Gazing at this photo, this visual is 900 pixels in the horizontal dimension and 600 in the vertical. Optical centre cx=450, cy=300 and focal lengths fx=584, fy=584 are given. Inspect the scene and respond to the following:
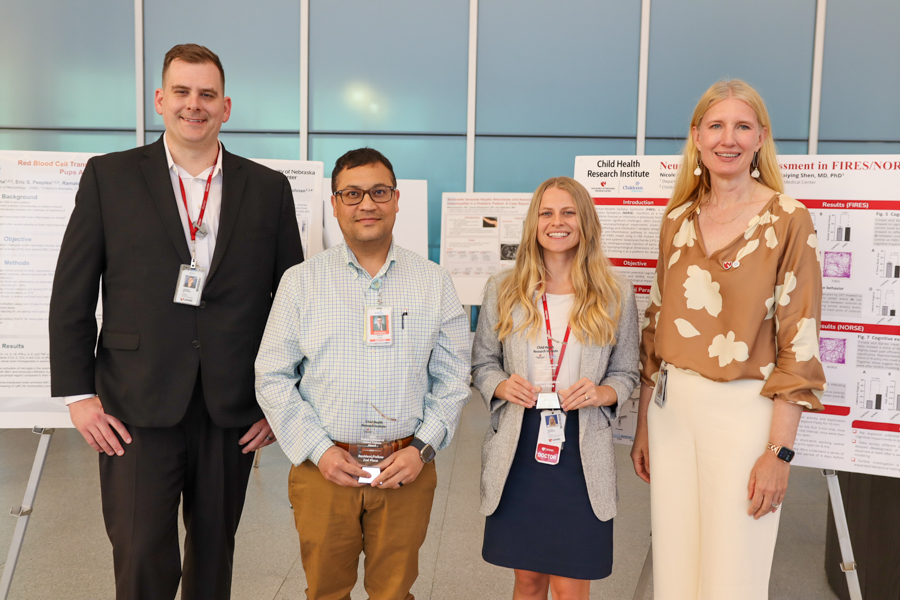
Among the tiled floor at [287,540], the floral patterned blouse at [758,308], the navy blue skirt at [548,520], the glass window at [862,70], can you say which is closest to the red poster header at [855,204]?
the floral patterned blouse at [758,308]

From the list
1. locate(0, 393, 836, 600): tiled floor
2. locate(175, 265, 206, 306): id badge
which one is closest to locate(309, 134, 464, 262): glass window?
locate(0, 393, 836, 600): tiled floor

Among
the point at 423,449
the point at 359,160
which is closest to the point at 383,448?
the point at 423,449

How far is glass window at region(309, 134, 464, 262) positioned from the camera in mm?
5785

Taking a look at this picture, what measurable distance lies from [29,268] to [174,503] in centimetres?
131

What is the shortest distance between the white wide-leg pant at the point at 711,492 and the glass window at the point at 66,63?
5.94 meters

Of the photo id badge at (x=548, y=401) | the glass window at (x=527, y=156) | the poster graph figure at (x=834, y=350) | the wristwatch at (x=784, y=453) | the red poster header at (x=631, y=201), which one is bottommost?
the wristwatch at (x=784, y=453)

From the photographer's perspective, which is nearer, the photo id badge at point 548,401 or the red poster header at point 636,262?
the photo id badge at point 548,401

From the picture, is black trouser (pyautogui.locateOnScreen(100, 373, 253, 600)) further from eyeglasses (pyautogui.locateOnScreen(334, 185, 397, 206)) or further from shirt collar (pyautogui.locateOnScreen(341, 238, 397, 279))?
eyeglasses (pyautogui.locateOnScreen(334, 185, 397, 206))

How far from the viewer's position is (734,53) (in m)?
5.55

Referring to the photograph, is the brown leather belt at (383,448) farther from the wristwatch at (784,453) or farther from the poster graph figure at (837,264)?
the poster graph figure at (837,264)

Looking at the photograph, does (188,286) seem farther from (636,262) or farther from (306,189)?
(636,262)

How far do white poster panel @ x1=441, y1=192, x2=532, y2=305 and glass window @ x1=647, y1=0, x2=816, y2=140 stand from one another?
232 centimetres

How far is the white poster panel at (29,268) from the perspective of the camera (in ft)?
8.05

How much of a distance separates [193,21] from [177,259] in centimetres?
490
